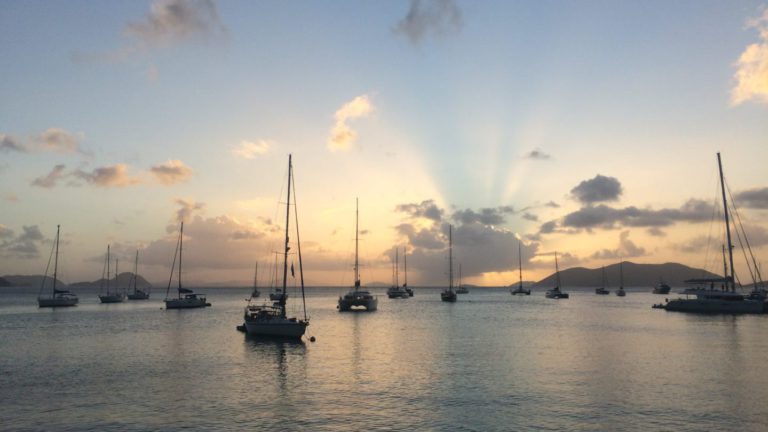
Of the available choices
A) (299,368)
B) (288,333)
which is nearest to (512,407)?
(299,368)

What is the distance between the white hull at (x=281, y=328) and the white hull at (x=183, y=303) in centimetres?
7259

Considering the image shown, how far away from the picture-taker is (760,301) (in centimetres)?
9469

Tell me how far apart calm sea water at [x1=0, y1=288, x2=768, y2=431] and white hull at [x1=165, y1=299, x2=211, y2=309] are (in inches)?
2271

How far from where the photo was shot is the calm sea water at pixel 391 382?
25844 millimetres

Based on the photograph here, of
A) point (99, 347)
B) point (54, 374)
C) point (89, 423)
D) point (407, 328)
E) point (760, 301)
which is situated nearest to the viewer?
point (89, 423)

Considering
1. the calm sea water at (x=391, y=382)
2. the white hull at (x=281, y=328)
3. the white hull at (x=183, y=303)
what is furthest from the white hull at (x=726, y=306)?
the white hull at (x=183, y=303)

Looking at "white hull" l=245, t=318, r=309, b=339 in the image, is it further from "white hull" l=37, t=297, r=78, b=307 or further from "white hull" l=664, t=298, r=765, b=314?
"white hull" l=37, t=297, r=78, b=307

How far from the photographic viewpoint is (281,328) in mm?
56281

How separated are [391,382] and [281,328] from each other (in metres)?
24.2

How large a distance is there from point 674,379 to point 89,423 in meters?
35.3

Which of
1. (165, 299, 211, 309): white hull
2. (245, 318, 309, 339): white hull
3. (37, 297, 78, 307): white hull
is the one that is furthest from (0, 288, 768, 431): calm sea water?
(37, 297, 78, 307): white hull

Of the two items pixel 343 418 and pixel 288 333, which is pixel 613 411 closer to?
pixel 343 418

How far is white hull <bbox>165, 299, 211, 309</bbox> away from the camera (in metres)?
122

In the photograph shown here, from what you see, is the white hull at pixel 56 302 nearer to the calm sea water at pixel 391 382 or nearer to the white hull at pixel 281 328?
the calm sea water at pixel 391 382
